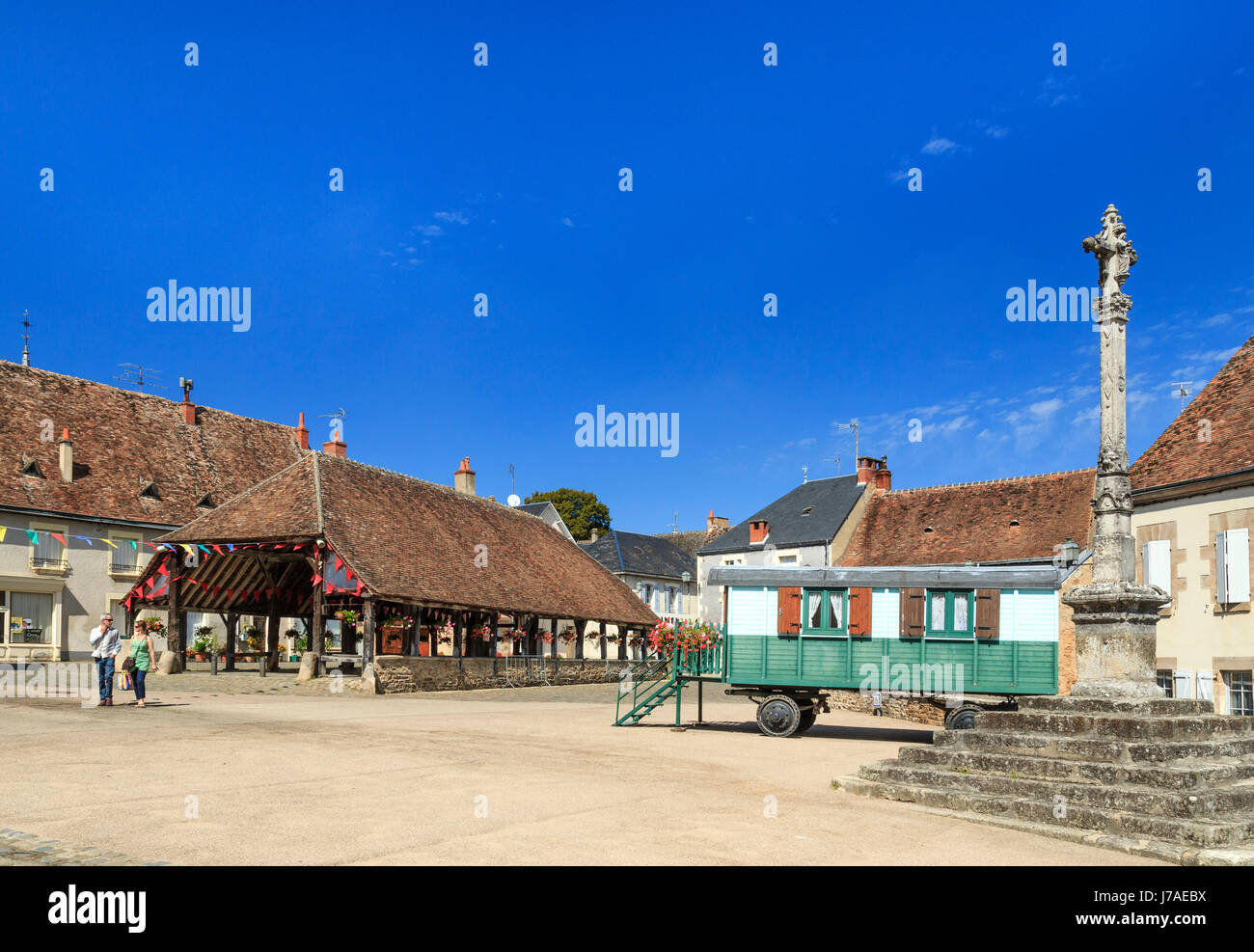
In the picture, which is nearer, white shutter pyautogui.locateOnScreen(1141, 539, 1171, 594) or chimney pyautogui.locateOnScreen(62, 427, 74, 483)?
white shutter pyautogui.locateOnScreen(1141, 539, 1171, 594)

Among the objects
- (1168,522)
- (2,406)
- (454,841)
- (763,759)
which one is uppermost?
(2,406)

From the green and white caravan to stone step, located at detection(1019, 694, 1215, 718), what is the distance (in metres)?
6.05

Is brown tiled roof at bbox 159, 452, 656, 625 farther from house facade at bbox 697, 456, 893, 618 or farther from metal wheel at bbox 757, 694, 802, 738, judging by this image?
metal wheel at bbox 757, 694, 802, 738

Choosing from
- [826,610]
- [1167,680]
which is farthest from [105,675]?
[1167,680]

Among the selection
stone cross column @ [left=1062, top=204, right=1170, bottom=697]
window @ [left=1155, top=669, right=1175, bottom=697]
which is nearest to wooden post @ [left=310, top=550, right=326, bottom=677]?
window @ [left=1155, top=669, right=1175, bottom=697]

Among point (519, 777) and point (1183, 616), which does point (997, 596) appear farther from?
point (519, 777)

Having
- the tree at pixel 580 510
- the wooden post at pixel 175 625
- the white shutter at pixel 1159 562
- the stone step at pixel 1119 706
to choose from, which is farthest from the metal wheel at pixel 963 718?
the tree at pixel 580 510

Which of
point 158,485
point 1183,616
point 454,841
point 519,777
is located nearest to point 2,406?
point 158,485

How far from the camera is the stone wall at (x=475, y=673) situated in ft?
77.1

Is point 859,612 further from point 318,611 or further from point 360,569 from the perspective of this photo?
point 318,611

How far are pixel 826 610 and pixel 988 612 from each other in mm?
2533

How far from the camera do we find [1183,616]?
18266mm

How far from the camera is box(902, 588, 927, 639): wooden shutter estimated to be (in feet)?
52.7
